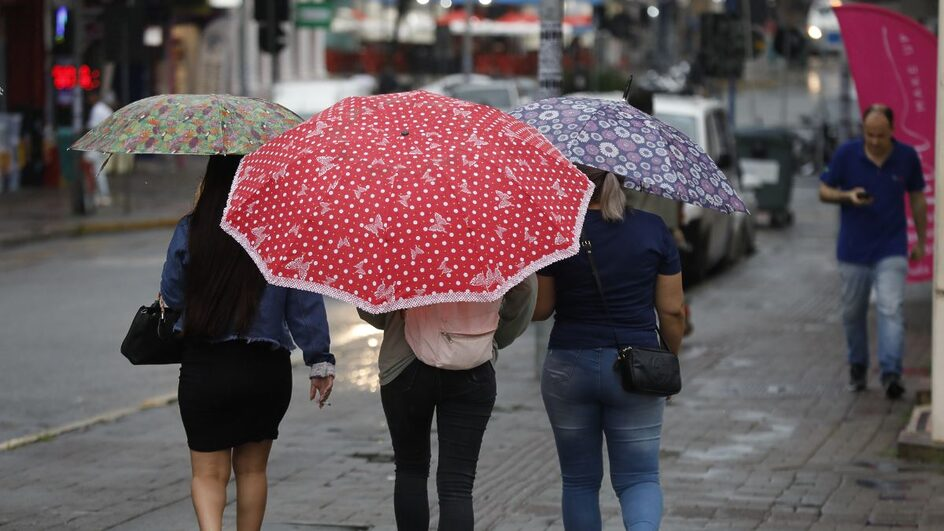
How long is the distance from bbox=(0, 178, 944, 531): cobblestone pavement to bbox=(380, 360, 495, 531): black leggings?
4.99ft

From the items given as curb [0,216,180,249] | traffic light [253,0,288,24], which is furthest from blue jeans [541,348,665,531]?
traffic light [253,0,288,24]

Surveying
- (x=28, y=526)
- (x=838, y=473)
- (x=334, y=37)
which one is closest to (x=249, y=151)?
(x=28, y=526)

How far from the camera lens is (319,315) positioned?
18.1 ft

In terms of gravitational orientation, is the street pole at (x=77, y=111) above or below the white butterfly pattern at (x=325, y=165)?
below

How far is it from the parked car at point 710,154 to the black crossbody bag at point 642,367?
11.4 metres

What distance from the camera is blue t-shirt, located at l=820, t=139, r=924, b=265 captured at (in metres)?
10.1

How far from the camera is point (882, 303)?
1020cm

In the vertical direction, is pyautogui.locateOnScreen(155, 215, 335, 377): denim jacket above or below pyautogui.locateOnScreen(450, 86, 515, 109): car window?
above

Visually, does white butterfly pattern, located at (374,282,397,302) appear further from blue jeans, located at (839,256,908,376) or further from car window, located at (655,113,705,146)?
car window, located at (655,113,705,146)

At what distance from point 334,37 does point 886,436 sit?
4753 cm

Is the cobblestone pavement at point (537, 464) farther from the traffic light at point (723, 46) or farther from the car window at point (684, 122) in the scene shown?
the traffic light at point (723, 46)

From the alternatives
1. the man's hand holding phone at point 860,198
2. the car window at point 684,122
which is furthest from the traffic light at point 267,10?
the man's hand holding phone at point 860,198

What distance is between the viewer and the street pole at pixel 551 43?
36.7ft

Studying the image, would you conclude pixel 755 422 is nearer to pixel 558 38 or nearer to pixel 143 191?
pixel 558 38
